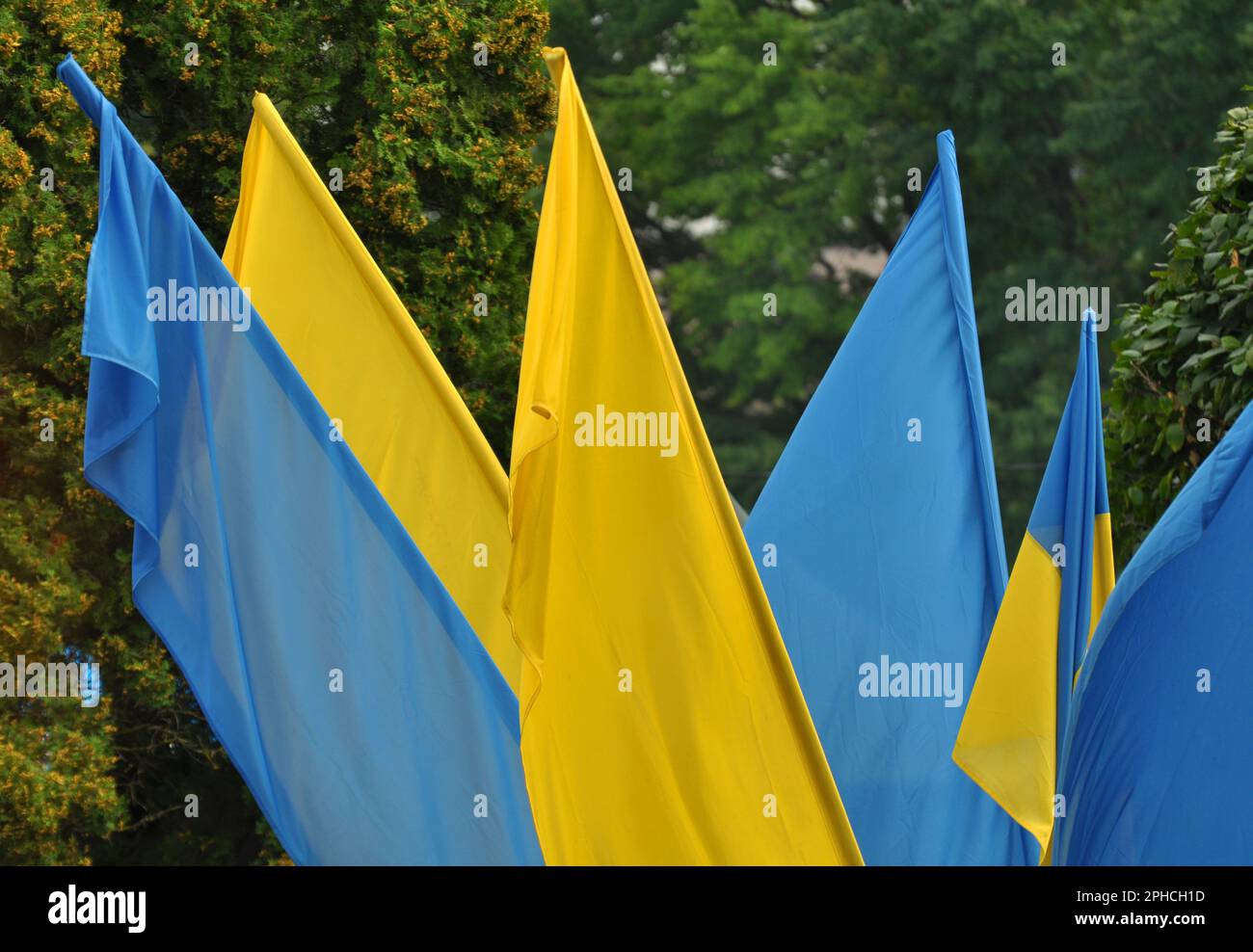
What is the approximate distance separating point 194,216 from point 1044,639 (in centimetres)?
415

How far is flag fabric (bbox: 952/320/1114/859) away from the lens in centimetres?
464

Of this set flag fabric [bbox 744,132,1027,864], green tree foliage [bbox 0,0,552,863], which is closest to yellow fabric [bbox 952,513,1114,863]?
flag fabric [bbox 744,132,1027,864]

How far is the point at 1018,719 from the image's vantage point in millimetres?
4652

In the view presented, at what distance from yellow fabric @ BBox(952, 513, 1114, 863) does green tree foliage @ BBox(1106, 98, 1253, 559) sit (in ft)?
4.24

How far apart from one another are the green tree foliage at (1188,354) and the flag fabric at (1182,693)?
59.8 inches

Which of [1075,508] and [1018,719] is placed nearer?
[1018,719]

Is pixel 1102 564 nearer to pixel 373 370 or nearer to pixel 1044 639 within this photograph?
pixel 1044 639

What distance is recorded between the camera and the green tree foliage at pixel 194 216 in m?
6.55

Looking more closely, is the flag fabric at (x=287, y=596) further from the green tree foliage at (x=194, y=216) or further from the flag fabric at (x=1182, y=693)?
the green tree foliage at (x=194, y=216)

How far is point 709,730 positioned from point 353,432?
5.59ft

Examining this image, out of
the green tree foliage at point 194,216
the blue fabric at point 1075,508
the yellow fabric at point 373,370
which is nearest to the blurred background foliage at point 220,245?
the green tree foliage at point 194,216

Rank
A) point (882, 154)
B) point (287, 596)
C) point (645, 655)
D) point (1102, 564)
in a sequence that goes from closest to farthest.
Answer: point (645, 655) → point (287, 596) → point (1102, 564) → point (882, 154)

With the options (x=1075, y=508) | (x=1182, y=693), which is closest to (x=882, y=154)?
(x=1075, y=508)

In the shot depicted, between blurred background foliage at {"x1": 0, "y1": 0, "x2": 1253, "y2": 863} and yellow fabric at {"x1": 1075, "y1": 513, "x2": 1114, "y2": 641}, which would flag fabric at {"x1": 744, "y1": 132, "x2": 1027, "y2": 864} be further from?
blurred background foliage at {"x1": 0, "y1": 0, "x2": 1253, "y2": 863}
